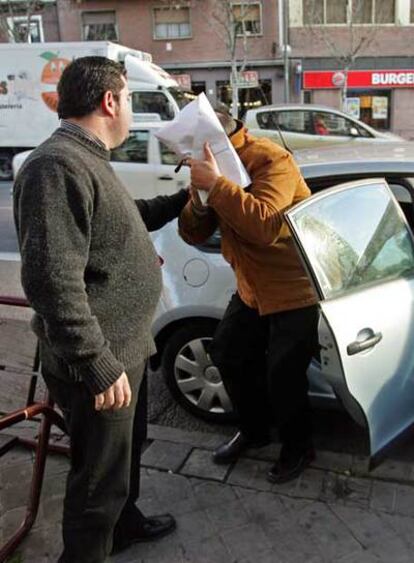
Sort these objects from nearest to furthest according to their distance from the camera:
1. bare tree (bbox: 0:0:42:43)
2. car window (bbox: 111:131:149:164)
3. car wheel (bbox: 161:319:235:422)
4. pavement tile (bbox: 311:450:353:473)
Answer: pavement tile (bbox: 311:450:353:473)
car wheel (bbox: 161:319:235:422)
car window (bbox: 111:131:149:164)
bare tree (bbox: 0:0:42:43)

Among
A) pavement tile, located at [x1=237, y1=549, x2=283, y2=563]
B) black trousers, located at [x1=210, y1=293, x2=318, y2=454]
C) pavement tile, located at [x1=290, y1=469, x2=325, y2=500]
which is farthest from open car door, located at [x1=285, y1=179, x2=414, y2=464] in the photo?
pavement tile, located at [x1=237, y1=549, x2=283, y2=563]

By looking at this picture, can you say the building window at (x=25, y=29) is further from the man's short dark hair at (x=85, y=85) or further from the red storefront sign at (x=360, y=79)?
the man's short dark hair at (x=85, y=85)

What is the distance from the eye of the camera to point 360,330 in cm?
238

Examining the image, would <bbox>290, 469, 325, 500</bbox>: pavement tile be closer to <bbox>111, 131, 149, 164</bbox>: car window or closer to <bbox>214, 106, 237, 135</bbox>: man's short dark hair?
<bbox>214, 106, 237, 135</bbox>: man's short dark hair

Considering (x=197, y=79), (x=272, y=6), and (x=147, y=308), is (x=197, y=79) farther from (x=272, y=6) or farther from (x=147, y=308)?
(x=147, y=308)

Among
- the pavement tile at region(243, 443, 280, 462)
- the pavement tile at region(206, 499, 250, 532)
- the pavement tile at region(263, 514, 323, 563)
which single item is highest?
the pavement tile at region(263, 514, 323, 563)

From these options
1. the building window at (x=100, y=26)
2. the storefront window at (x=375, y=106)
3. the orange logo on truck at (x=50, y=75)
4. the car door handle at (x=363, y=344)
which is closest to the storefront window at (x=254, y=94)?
the storefront window at (x=375, y=106)

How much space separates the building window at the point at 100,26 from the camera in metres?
26.8

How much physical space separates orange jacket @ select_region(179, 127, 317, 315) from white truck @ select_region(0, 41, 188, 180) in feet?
46.6

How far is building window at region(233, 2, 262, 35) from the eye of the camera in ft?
84.1

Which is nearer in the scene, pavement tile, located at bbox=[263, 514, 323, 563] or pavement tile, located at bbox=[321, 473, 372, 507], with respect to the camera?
pavement tile, located at bbox=[263, 514, 323, 563]

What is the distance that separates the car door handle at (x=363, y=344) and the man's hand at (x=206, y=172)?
2.65 feet

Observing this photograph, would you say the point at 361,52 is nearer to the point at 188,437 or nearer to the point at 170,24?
the point at 170,24

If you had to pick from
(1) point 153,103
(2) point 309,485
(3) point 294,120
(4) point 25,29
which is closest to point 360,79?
(1) point 153,103
